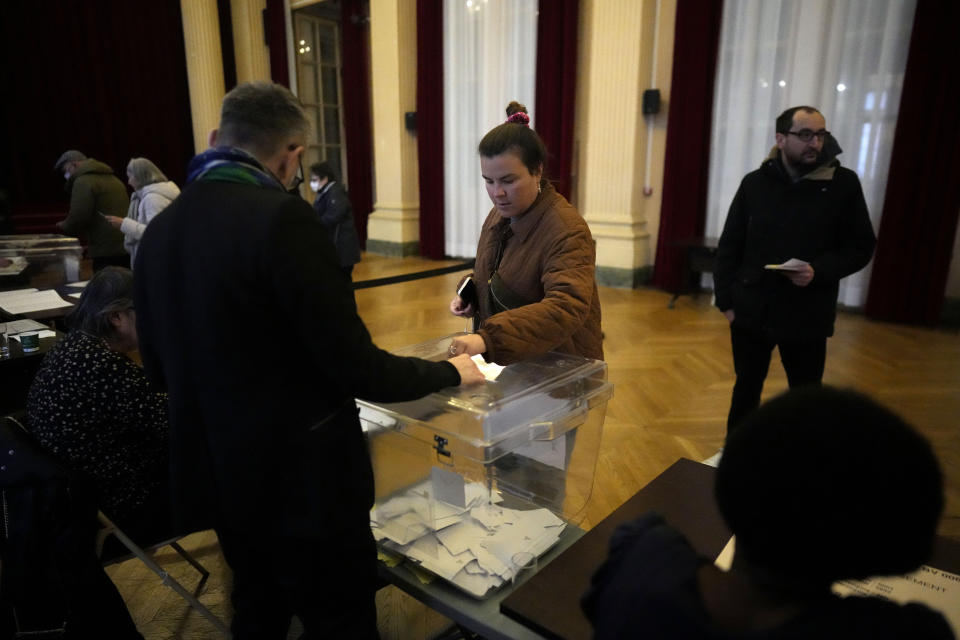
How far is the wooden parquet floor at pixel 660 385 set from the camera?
6.95 feet

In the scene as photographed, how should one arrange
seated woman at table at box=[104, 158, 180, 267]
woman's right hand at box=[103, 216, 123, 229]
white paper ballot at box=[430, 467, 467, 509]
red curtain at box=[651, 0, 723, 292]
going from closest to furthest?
white paper ballot at box=[430, 467, 467, 509] < seated woman at table at box=[104, 158, 180, 267] < woman's right hand at box=[103, 216, 123, 229] < red curtain at box=[651, 0, 723, 292]

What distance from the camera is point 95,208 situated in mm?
4586

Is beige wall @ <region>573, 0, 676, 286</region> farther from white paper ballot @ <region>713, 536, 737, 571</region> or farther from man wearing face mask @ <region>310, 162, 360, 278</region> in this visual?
white paper ballot @ <region>713, 536, 737, 571</region>

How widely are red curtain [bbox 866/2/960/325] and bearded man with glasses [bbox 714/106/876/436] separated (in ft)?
11.5

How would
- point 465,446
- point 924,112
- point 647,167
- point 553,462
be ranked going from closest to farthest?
point 465,446
point 553,462
point 924,112
point 647,167

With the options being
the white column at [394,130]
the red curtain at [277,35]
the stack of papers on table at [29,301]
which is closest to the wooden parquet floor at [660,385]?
the stack of papers on table at [29,301]

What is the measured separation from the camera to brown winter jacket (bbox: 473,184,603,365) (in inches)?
58.4

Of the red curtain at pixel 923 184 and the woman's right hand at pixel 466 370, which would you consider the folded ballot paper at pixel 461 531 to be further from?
the red curtain at pixel 923 184

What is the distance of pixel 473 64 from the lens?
7922 millimetres

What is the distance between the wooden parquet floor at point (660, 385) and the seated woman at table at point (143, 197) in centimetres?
177

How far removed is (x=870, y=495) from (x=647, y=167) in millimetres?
6420

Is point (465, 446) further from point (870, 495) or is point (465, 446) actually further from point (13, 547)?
point (13, 547)

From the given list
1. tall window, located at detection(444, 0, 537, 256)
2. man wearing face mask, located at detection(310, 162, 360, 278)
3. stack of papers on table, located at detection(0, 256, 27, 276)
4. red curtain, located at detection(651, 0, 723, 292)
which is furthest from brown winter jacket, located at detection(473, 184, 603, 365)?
tall window, located at detection(444, 0, 537, 256)

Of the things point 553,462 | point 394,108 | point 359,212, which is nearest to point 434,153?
point 394,108
